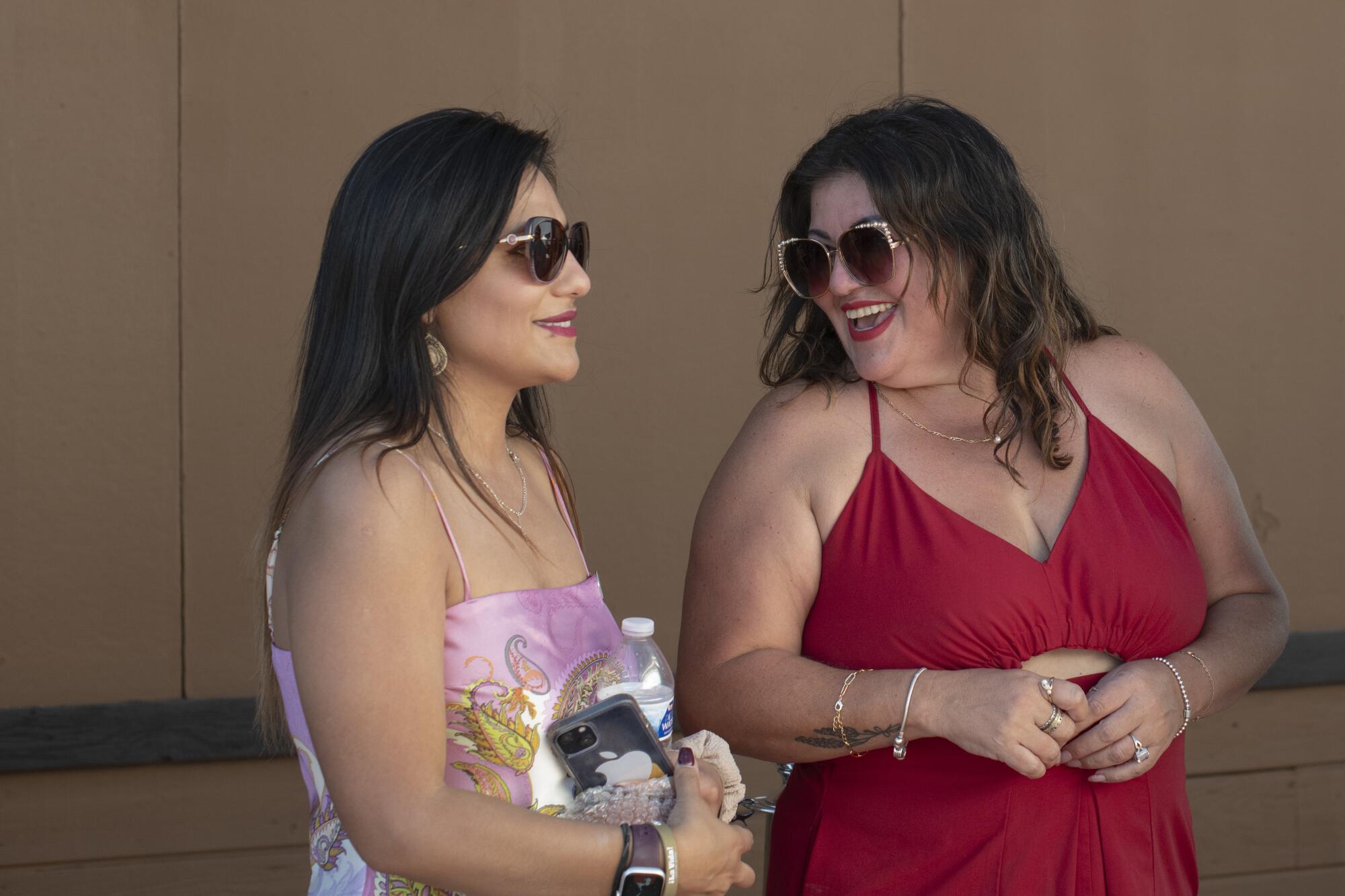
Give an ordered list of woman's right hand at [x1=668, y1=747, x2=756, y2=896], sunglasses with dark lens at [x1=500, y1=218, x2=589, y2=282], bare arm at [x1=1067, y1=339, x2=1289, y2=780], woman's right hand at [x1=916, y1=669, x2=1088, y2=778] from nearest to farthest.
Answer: woman's right hand at [x1=668, y1=747, x2=756, y2=896] → sunglasses with dark lens at [x1=500, y1=218, x2=589, y2=282] → woman's right hand at [x1=916, y1=669, x2=1088, y2=778] → bare arm at [x1=1067, y1=339, x2=1289, y2=780]

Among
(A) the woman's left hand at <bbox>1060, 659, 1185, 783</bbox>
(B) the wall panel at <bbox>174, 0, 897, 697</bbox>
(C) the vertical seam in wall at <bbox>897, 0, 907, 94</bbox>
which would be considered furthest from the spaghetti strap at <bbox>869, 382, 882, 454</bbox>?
(C) the vertical seam in wall at <bbox>897, 0, 907, 94</bbox>

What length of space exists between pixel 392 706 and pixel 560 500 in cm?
72

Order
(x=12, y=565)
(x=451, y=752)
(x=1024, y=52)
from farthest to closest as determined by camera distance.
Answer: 1. (x=1024, y=52)
2. (x=12, y=565)
3. (x=451, y=752)

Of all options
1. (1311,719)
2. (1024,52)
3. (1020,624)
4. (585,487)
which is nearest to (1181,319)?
(1024,52)

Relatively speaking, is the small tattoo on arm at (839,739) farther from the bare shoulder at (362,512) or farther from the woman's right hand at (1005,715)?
the bare shoulder at (362,512)

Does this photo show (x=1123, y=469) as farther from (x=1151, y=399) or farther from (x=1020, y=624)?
(x=1020, y=624)

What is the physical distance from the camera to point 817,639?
2320 mm

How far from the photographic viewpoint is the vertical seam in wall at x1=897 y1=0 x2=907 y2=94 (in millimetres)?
4371

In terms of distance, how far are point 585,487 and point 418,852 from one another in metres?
2.56

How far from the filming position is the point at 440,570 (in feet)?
5.75

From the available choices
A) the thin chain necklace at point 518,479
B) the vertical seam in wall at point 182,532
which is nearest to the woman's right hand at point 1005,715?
the thin chain necklace at point 518,479

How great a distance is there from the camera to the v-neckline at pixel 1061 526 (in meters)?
2.28

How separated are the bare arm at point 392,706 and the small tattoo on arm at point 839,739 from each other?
1.91ft

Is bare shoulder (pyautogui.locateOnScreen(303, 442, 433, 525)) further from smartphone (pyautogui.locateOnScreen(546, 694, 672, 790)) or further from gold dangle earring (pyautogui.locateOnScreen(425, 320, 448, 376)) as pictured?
smartphone (pyautogui.locateOnScreen(546, 694, 672, 790))
